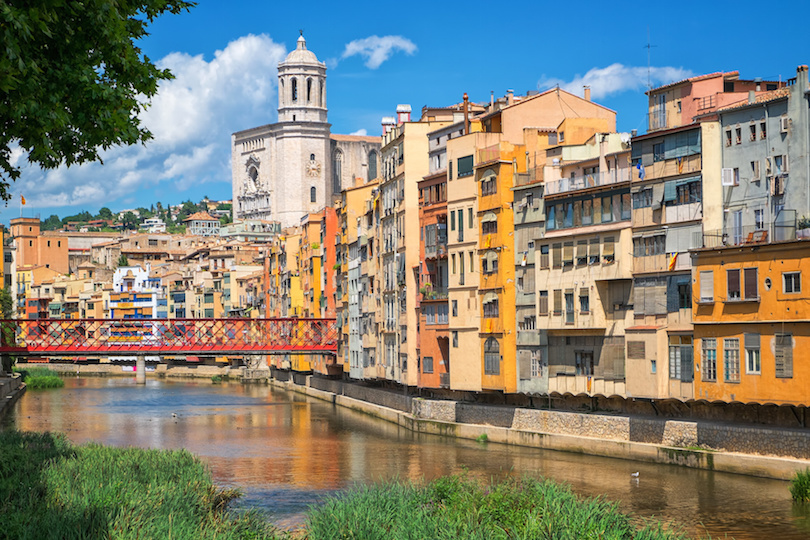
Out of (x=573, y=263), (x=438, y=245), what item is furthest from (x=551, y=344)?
(x=438, y=245)

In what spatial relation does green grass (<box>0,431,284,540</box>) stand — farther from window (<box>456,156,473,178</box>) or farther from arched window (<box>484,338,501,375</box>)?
window (<box>456,156,473,178</box>)

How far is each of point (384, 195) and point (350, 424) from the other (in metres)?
13.0

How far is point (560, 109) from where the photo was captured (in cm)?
5241

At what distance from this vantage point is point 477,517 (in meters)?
23.2

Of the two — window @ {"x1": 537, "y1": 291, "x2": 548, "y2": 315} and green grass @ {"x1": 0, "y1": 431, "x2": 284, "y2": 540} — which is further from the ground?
window @ {"x1": 537, "y1": 291, "x2": 548, "y2": 315}

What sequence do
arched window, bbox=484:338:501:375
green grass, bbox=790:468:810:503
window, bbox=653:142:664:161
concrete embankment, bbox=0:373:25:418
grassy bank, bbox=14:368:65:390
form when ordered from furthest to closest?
grassy bank, bbox=14:368:65:390 < concrete embankment, bbox=0:373:25:418 < arched window, bbox=484:338:501:375 < window, bbox=653:142:664:161 < green grass, bbox=790:468:810:503

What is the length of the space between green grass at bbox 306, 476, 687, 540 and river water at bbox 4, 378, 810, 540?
3.07 metres

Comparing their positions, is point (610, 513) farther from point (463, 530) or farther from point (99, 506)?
point (99, 506)

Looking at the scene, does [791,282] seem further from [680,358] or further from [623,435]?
[623,435]

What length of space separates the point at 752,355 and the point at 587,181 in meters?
11.5

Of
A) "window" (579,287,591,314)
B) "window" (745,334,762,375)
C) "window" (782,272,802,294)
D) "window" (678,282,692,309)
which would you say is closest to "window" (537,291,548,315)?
"window" (579,287,591,314)

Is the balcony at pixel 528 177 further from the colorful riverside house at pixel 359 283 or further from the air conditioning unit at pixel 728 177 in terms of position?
the colorful riverside house at pixel 359 283

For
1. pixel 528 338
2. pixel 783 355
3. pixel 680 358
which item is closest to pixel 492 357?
pixel 528 338

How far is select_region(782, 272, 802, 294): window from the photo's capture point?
3442 centimetres
